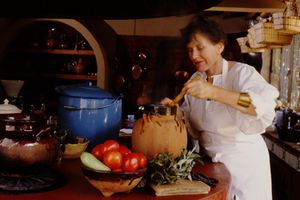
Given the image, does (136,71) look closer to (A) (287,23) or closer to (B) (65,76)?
(B) (65,76)

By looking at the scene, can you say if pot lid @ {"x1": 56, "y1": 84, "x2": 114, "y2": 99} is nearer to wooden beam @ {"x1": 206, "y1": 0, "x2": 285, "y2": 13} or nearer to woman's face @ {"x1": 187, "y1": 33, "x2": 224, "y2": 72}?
woman's face @ {"x1": 187, "y1": 33, "x2": 224, "y2": 72}

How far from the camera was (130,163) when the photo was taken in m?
1.66

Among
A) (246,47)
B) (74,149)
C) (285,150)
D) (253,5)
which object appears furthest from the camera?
(246,47)

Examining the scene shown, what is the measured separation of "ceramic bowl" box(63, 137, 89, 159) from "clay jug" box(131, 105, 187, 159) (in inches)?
10.6

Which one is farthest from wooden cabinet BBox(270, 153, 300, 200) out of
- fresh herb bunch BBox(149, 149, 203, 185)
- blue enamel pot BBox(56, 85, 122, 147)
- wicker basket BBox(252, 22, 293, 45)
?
fresh herb bunch BBox(149, 149, 203, 185)

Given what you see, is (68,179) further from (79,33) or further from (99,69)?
(79,33)

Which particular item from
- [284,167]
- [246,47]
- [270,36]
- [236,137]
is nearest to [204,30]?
[236,137]

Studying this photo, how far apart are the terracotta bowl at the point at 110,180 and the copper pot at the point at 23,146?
0.20 meters

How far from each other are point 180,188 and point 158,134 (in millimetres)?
345

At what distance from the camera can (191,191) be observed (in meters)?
1.73

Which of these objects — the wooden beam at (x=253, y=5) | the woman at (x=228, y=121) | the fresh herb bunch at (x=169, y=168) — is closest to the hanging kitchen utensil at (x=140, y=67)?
the wooden beam at (x=253, y=5)

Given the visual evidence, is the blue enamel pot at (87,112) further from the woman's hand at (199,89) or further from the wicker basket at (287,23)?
the wicker basket at (287,23)

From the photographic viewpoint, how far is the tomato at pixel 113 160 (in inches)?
65.6

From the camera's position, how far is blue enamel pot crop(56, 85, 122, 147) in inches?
91.2
